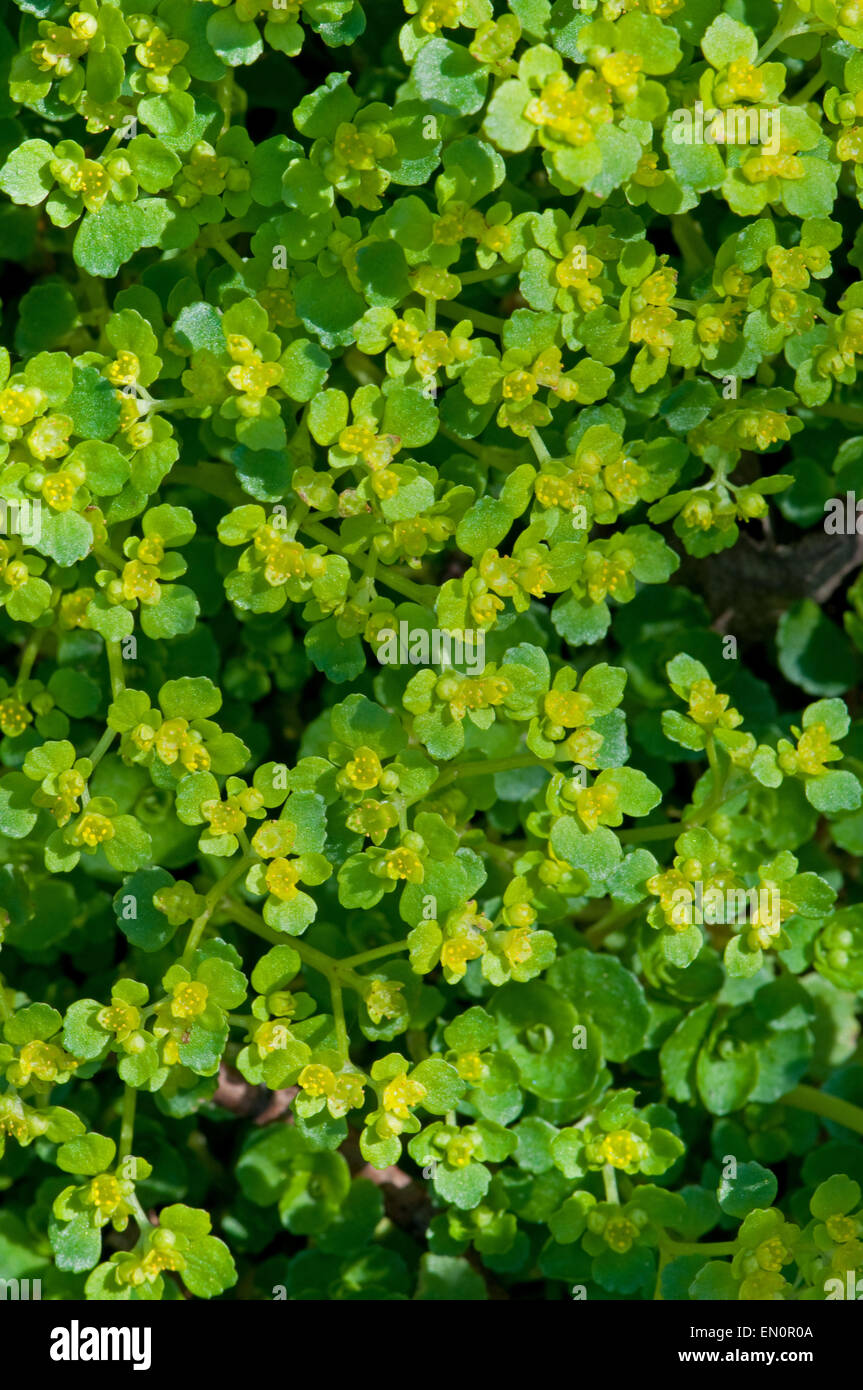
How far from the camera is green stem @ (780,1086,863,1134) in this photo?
7.38ft

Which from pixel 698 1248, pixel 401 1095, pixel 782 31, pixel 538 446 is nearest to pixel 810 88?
pixel 782 31

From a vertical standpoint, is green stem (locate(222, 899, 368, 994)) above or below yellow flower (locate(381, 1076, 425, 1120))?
above

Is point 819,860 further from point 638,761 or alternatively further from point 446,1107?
point 446,1107

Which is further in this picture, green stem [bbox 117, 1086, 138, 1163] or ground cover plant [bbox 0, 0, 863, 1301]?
green stem [bbox 117, 1086, 138, 1163]

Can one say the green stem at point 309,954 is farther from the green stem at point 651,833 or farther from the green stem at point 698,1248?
the green stem at point 698,1248

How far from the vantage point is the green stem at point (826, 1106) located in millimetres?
2250

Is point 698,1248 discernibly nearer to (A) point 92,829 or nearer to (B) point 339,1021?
(B) point 339,1021

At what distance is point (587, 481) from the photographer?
1925 millimetres

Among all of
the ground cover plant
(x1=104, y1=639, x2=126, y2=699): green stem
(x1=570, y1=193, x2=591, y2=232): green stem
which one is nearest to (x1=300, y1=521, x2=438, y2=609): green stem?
the ground cover plant

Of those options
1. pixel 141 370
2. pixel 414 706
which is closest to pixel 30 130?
pixel 141 370

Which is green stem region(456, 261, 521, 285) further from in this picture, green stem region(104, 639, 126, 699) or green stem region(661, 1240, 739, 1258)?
green stem region(661, 1240, 739, 1258)

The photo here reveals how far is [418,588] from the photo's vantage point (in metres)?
1.95

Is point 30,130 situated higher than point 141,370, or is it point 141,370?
point 30,130

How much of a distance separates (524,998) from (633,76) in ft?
4.75
